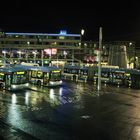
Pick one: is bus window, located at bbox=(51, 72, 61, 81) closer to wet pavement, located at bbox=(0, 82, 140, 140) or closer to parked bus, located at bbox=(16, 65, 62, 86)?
parked bus, located at bbox=(16, 65, 62, 86)

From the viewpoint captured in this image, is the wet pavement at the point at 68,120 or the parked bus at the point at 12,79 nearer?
the wet pavement at the point at 68,120

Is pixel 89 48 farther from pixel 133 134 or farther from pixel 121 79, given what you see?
pixel 133 134

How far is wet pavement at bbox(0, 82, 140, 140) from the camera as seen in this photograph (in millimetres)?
18094

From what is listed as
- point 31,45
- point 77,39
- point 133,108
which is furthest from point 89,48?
point 133,108

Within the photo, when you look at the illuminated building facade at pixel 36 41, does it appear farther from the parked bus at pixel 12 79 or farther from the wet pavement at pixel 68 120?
the wet pavement at pixel 68 120

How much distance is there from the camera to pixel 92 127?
66.8ft

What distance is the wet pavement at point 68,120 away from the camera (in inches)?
712

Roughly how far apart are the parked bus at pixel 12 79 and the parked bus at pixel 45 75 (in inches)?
192

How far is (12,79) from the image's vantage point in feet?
133

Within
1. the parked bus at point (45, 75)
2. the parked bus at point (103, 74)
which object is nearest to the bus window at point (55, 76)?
the parked bus at point (45, 75)

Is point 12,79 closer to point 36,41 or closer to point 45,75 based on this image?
point 45,75

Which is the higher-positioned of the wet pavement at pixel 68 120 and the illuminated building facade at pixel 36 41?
the illuminated building facade at pixel 36 41

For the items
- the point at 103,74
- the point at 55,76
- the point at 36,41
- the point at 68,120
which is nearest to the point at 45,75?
the point at 55,76

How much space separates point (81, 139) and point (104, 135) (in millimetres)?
1604
